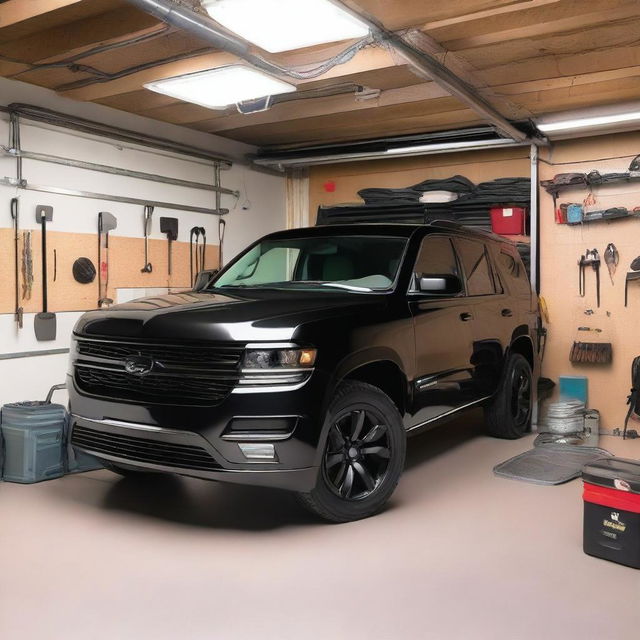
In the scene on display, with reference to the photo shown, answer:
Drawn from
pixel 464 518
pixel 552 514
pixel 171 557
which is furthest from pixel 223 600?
pixel 552 514

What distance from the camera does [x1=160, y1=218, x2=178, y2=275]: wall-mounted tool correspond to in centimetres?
643

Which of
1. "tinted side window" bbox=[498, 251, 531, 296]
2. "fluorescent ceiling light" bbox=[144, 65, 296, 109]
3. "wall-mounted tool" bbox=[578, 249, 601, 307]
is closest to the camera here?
"fluorescent ceiling light" bbox=[144, 65, 296, 109]

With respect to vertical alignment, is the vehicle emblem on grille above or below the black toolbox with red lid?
above

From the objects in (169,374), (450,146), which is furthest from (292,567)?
(450,146)

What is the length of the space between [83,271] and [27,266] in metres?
0.50

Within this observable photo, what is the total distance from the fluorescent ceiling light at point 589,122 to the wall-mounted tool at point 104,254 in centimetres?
372

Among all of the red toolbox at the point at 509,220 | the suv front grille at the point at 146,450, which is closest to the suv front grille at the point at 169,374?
the suv front grille at the point at 146,450

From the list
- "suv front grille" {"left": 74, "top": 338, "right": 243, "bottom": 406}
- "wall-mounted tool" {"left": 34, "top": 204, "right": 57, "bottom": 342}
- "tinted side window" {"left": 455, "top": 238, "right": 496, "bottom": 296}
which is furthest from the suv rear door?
"wall-mounted tool" {"left": 34, "top": 204, "right": 57, "bottom": 342}

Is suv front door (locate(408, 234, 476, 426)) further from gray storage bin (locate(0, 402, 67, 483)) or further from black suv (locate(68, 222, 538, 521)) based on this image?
gray storage bin (locate(0, 402, 67, 483))

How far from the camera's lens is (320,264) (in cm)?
485

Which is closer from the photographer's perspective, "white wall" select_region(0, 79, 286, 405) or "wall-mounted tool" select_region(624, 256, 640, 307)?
"white wall" select_region(0, 79, 286, 405)

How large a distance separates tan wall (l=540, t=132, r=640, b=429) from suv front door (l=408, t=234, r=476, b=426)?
188 centimetres

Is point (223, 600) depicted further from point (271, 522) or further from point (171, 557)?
point (271, 522)

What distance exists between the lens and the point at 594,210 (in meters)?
6.39
